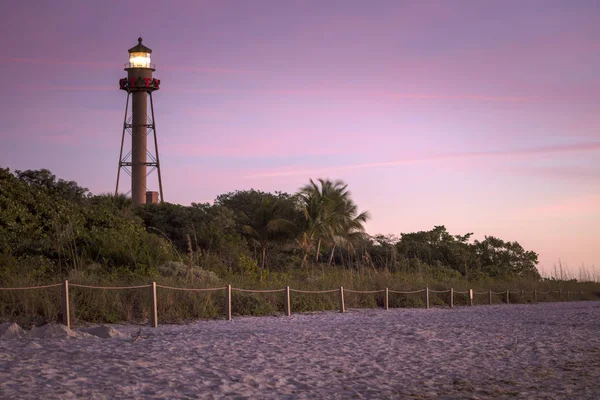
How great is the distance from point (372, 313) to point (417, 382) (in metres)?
10.2

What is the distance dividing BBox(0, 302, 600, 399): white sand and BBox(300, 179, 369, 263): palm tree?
2554 centimetres

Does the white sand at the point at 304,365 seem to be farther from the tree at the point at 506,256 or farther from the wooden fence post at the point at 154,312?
the tree at the point at 506,256

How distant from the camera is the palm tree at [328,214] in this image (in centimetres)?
3688

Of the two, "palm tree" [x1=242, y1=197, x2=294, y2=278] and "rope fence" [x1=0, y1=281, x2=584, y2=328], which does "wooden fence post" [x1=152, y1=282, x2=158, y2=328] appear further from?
"palm tree" [x1=242, y1=197, x2=294, y2=278]

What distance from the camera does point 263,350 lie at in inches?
340

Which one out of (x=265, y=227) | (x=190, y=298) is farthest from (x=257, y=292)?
(x=265, y=227)

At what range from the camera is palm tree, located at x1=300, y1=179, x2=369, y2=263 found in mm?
36875

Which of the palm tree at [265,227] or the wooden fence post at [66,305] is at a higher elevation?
the palm tree at [265,227]

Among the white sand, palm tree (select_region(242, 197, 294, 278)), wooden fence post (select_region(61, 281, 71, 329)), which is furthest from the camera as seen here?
palm tree (select_region(242, 197, 294, 278))

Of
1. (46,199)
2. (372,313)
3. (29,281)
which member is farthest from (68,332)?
(46,199)

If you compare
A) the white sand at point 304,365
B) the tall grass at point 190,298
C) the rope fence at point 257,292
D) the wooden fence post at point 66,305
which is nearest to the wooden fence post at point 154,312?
the rope fence at point 257,292

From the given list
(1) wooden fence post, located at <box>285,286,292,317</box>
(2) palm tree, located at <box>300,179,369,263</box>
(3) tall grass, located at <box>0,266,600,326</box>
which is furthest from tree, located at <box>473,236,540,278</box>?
(1) wooden fence post, located at <box>285,286,292,317</box>

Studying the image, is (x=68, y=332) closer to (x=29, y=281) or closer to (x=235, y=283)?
(x=29, y=281)

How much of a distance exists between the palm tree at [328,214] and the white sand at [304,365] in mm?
25538
